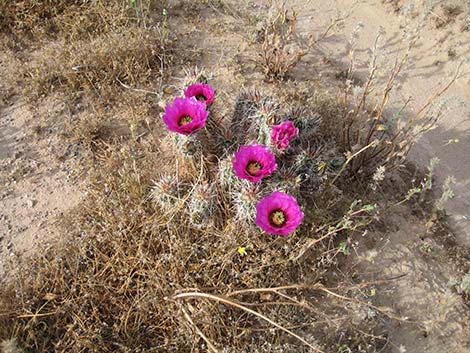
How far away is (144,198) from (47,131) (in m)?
1.10

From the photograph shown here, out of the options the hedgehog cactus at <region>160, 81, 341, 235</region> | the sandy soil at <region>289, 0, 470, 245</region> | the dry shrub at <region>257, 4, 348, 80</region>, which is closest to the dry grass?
the dry shrub at <region>257, 4, 348, 80</region>

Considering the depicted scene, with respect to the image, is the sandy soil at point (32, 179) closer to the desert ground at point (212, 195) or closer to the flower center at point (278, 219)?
the desert ground at point (212, 195)

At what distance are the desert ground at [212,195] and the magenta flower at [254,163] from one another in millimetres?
241

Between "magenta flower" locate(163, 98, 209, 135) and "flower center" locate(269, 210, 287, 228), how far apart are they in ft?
2.06

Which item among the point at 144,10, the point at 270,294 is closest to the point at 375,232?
the point at 270,294

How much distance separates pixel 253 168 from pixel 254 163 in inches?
1.3

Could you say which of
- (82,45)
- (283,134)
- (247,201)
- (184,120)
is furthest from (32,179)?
(283,134)

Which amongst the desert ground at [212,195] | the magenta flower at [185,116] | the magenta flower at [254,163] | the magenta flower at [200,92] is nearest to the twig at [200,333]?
the desert ground at [212,195]

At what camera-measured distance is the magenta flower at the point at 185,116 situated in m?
2.69

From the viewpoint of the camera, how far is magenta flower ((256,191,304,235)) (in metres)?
2.54

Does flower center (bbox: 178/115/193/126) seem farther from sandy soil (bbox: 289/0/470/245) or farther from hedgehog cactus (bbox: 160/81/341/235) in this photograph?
sandy soil (bbox: 289/0/470/245)

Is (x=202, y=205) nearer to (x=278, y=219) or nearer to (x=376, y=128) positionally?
(x=278, y=219)

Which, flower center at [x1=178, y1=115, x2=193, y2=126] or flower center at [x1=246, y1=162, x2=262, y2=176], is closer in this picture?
flower center at [x1=246, y1=162, x2=262, y2=176]

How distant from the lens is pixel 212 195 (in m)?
2.87
